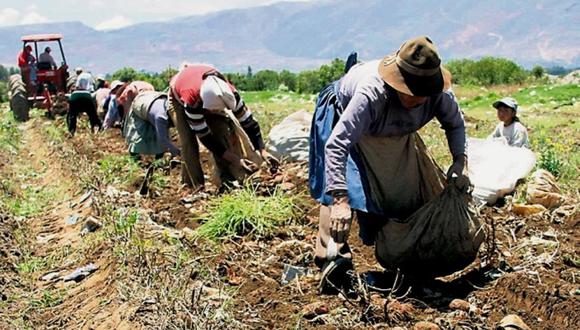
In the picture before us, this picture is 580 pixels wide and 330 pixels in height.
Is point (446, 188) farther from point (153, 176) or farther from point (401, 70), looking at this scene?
point (153, 176)

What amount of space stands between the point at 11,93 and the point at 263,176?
41.0 feet

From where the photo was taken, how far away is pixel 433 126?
37.8ft

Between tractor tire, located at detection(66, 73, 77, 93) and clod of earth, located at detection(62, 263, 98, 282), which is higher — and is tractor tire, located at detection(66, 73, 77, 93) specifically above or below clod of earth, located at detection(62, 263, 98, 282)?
below

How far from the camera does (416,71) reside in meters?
3.35

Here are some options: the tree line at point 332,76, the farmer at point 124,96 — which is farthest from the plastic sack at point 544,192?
the tree line at point 332,76

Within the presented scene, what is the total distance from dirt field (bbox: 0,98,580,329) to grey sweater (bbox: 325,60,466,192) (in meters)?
0.53

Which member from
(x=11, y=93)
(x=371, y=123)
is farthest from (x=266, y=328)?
(x=11, y=93)

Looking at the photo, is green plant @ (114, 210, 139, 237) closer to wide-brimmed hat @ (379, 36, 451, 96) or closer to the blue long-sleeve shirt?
wide-brimmed hat @ (379, 36, 451, 96)

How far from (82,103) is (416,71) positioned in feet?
29.1

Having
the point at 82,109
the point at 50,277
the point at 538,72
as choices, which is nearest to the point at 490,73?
the point at 538,72

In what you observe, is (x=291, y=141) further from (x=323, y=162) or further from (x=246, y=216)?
(x=323, y=162)

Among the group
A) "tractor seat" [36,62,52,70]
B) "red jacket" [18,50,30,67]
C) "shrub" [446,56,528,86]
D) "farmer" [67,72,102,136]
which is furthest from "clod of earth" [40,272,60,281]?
"shrub" [446,56,528,86]

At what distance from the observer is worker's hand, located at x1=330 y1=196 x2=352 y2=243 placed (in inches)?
132

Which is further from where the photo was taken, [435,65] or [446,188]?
[446,188]
